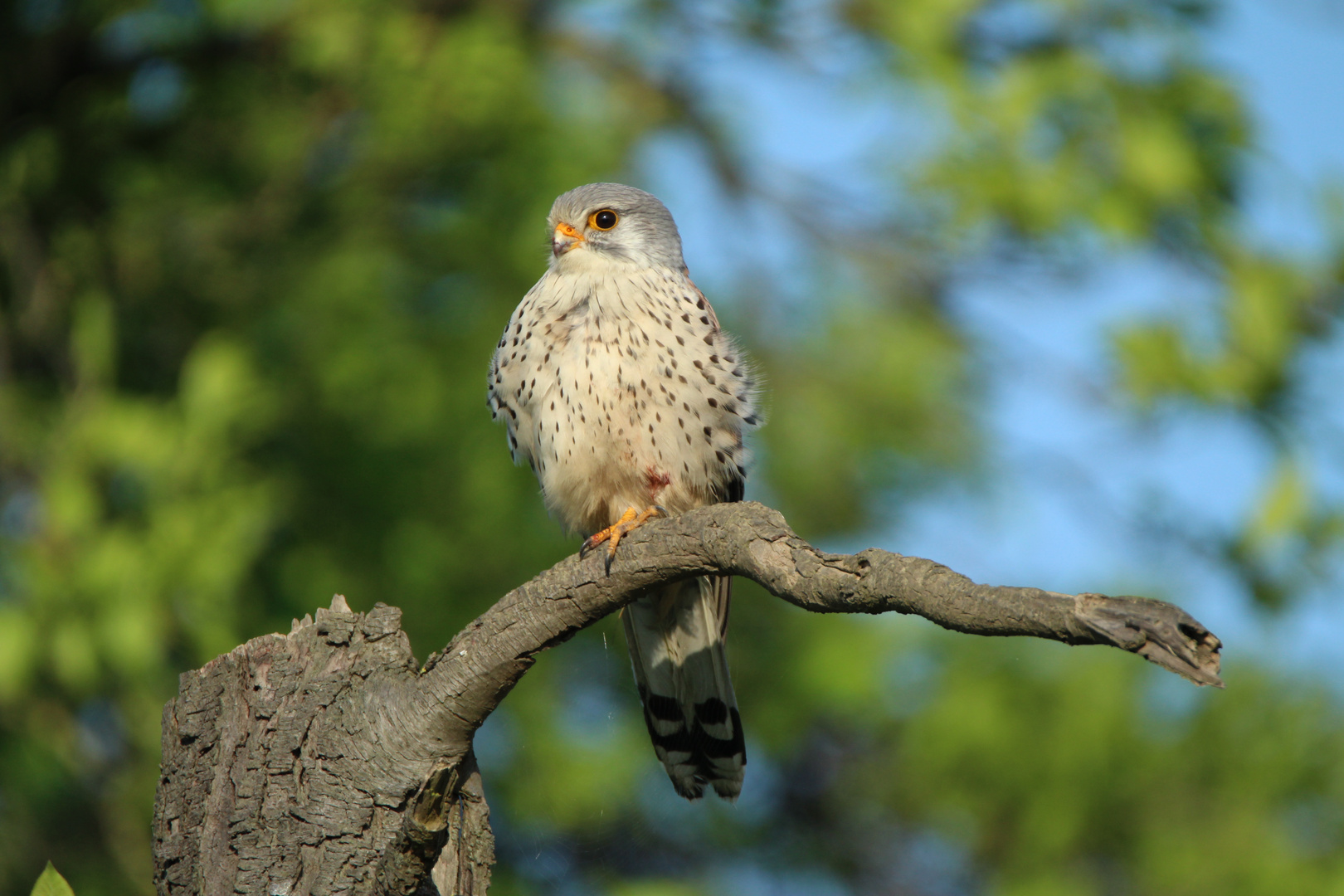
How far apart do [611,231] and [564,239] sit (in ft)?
0.48

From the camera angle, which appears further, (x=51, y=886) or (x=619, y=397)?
(x=619, y=397)

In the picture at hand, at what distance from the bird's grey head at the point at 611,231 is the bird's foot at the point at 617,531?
0.85 m

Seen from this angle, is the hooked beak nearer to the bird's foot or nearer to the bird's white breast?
the bird's white breast

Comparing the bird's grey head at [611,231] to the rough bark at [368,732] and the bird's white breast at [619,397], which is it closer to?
the bird's white breast at [619,397]

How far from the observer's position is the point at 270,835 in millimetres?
2178

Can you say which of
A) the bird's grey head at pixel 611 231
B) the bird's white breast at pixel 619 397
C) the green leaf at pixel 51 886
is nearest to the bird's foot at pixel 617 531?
the bird's white breast at pixel 619 397

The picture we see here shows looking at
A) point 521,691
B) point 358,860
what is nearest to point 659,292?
point 358,860

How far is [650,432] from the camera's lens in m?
3.28

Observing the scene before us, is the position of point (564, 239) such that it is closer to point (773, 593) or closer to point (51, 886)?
point (773, 593)

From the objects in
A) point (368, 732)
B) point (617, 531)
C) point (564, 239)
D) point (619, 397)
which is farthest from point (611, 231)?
point (368, 732)

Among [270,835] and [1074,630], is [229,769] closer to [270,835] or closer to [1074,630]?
[270,835]

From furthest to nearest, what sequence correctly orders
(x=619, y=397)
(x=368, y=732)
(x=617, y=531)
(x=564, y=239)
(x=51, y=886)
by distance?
(x=564, y=239)
(x=619, y=397)
(x=617, y=531)
(x=368, y=732)
(x=51, y=886)

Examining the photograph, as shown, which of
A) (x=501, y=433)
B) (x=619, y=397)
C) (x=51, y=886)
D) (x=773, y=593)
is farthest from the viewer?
(x=501, y=433)

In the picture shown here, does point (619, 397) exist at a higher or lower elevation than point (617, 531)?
higher
